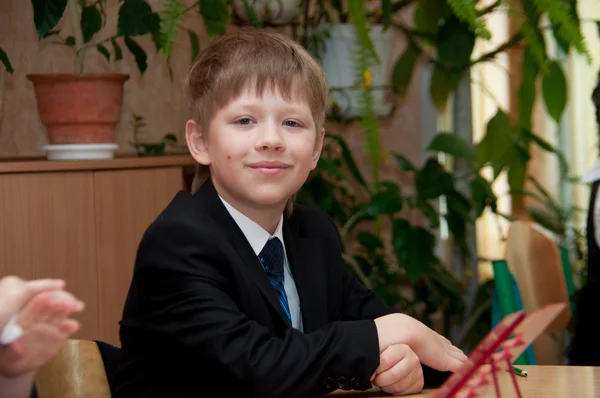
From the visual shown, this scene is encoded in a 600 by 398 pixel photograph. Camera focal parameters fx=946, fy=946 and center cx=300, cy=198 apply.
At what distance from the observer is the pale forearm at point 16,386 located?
973mm

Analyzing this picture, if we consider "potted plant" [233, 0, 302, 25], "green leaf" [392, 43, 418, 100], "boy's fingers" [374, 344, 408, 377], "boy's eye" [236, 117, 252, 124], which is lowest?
"boy's fingers" [374, 344, 408, 377]

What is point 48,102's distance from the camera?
233 cm

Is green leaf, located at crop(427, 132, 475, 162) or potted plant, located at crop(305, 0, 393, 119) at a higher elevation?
potted plant, located at crop(305, 0, 393, 119)

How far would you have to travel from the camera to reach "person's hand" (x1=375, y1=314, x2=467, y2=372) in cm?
127

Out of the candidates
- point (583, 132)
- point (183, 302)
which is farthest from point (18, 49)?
point (583, 132)

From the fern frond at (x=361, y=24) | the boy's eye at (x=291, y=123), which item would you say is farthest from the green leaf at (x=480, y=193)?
the boy's eye at (x=291, y=123)

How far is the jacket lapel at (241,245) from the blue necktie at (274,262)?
6cm

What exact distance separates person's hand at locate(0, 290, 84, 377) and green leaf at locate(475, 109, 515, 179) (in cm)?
180

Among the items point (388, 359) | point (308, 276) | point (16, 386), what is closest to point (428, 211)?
point (308, 276)

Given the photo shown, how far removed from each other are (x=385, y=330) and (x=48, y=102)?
4.44 ft

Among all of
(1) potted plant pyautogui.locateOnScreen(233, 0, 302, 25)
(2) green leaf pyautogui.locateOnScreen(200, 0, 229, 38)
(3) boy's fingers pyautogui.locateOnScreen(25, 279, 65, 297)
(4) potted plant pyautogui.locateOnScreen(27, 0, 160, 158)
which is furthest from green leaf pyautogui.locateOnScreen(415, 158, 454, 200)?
(3) boy's fingers pyautogui.locateOnScreen(25, 279, 65, 297)

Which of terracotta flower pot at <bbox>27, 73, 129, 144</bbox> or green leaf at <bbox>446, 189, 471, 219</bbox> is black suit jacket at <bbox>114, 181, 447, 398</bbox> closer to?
terracotta flower pot at <bbox>27, 73, 129, 144</bbox>

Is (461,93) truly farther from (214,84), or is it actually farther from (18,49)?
(214,84)

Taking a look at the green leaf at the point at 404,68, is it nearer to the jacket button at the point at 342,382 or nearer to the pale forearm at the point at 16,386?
the jacket button at the point at 342,382
